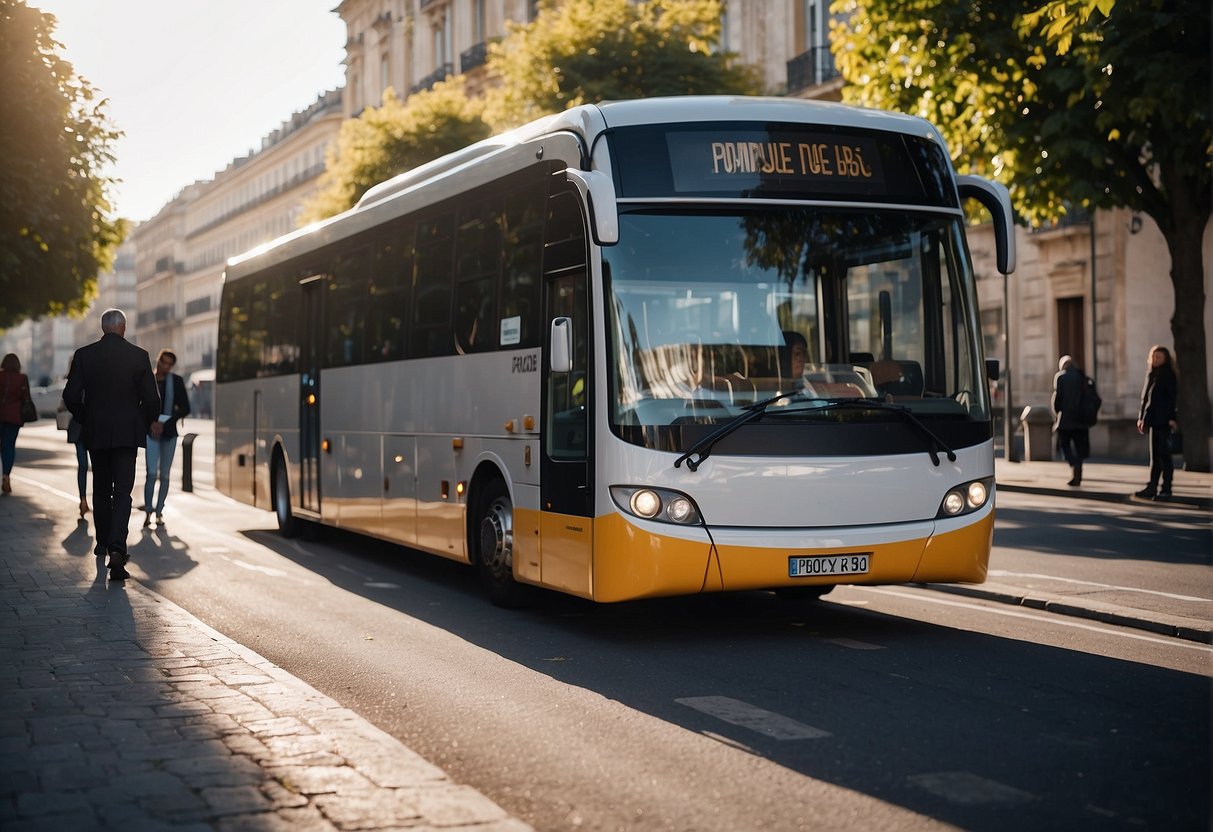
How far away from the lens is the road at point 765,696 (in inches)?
219

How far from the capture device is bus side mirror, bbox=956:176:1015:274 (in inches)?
386

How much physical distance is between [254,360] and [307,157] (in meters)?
79.2

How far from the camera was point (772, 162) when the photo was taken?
9.41 metres

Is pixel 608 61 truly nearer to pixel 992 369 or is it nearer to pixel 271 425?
pixel 271 425

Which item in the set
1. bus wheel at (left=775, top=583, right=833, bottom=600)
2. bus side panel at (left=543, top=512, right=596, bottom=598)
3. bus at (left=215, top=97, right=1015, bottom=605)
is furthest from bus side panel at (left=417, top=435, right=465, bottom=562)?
bus wheel at (left=775, top=583, right=833, bottom=600)

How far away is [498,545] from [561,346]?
2.04 meters

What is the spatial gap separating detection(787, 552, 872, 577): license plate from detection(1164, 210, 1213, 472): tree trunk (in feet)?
52.8

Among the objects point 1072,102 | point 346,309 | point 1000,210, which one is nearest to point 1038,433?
point 1072,102

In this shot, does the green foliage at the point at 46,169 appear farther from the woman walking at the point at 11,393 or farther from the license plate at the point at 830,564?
the license plate at the point at 830,564

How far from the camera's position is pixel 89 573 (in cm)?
1232

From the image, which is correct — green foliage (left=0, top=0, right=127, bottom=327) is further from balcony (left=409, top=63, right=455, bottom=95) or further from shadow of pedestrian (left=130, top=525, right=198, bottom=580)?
balcony (left=409, top=63, right=455, bottom=95)

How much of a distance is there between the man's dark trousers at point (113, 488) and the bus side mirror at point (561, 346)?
167 inches

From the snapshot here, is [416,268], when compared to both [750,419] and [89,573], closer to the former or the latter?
[89,573]

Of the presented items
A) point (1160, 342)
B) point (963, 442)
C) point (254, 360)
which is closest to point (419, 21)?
point (1160, 342)
